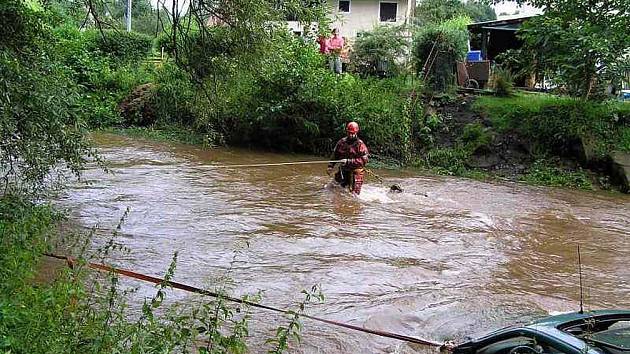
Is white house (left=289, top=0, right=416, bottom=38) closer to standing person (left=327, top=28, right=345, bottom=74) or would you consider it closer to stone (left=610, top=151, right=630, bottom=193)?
standing person (left=327, top=28, right=345, bottom=74)

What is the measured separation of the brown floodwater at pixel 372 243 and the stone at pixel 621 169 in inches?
32.4

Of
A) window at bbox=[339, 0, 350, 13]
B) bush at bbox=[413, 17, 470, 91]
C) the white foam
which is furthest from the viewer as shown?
window at bbox=[339, 0, 350, 13]

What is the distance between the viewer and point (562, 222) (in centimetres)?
1408

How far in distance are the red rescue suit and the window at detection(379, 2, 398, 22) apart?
85.4 ft

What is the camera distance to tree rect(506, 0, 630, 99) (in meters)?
18.5

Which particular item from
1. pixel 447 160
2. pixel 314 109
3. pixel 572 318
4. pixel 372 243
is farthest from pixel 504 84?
pixel 572 318

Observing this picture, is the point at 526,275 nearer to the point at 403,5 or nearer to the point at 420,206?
the point at 420,206

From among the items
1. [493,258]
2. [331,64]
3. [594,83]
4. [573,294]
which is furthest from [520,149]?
[573,294]

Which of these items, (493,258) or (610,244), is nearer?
(493,258)

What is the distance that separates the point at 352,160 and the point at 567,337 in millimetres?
10221

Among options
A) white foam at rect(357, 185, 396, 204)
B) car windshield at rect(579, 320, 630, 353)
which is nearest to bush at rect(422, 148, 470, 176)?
white foam at rect(357, 185, 396, 204)

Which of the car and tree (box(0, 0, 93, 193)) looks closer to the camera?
the car

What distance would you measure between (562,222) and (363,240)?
186 inches

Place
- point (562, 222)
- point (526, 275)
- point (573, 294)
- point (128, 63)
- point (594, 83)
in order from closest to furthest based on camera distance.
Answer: point (573, 294) < point (526, 275) < point (562, 222) < point (594, 83) < point (128, 63)
